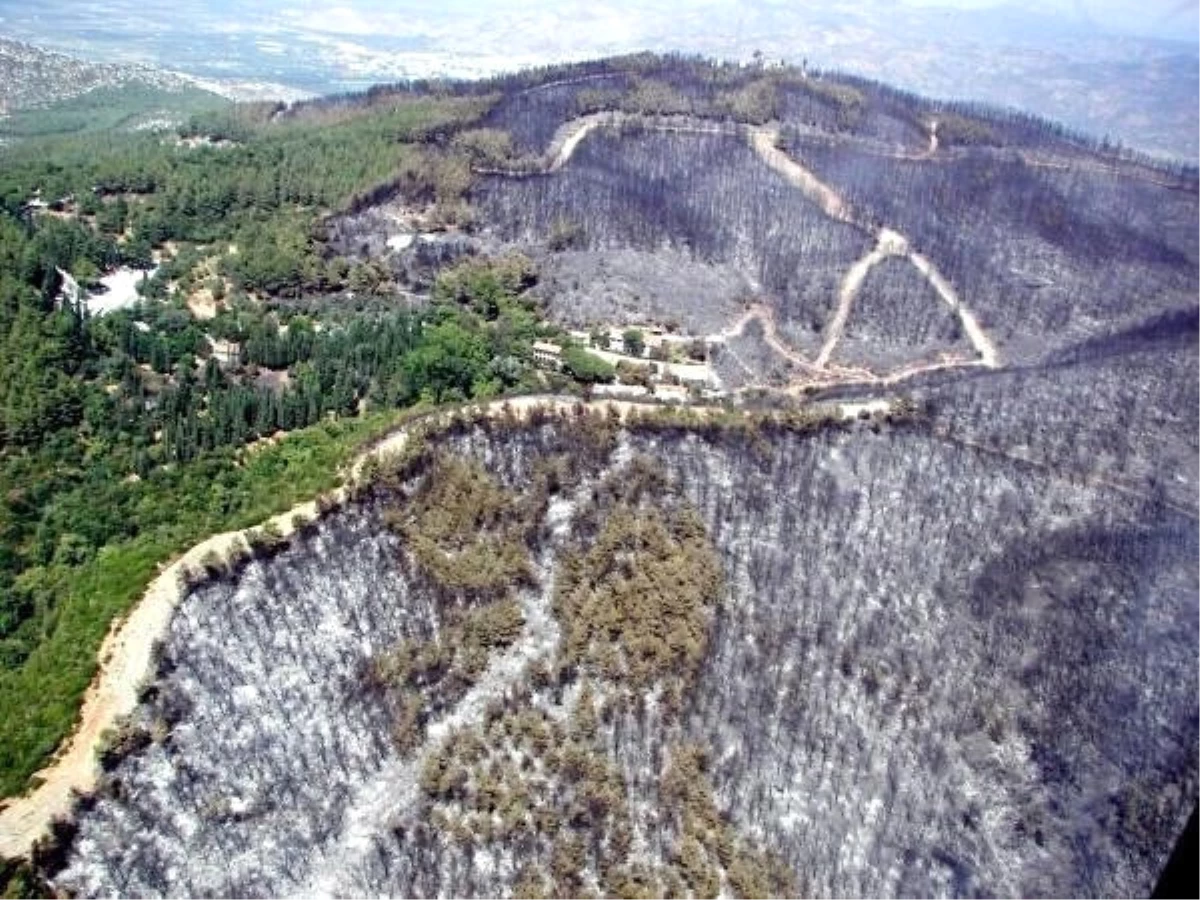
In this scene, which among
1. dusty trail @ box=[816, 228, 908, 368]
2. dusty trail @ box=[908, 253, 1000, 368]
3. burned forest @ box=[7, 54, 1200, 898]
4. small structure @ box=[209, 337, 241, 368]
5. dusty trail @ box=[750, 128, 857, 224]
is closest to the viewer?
burned forest @ box=[7, 54, 1200, 898]

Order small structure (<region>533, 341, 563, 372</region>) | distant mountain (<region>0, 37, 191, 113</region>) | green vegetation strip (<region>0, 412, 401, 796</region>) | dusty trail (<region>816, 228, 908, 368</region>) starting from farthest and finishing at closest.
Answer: distant mountain (<region>0, 37, 191, 113</region>) < dusty trail (<region>816, 228, 908, 368</region>) < small structure (<region>533, 341, 563, 372</region>) < green vegetation strip (<region>0, 412, 401, 796</region>)

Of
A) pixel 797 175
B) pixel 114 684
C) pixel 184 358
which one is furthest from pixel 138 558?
pixel 797 175

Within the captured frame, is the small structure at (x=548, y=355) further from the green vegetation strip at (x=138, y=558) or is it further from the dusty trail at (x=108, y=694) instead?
the dusty trail at (x=108, y=694)

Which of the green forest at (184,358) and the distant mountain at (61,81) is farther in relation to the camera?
the distant mountain at (61,81)

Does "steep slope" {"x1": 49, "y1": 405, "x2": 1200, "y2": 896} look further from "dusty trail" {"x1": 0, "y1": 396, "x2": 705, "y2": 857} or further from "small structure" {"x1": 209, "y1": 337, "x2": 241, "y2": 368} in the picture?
"small structure" {"x1": 209, "y1": 337, "x2": 241, "y2": 368}

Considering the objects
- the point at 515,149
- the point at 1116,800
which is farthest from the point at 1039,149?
the point at 1116,800

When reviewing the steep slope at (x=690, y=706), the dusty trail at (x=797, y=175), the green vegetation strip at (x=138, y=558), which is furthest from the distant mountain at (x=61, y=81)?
the steep slope at (x=690, y=706)

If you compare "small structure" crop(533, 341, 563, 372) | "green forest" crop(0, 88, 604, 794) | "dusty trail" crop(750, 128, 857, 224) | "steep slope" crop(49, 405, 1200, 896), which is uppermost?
"dusty trail" crop(750, 128, 857, 224)

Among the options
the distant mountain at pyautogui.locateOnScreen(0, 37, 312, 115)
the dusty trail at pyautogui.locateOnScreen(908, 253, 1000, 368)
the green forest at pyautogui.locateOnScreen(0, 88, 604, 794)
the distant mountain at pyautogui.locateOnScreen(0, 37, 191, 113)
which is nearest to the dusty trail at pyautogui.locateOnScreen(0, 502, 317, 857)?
the green forest at pyautogui.locateOnScreen(0, 88, 604, 794)

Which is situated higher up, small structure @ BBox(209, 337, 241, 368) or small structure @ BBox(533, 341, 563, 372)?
small structure @ BBox(533, 341, 563, 372)
